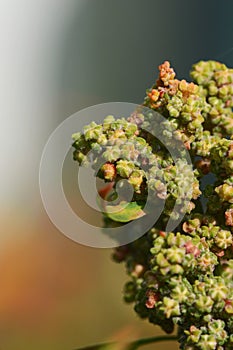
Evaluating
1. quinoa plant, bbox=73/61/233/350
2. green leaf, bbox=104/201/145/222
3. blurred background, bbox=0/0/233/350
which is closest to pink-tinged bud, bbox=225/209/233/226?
quinoa plant, bbox=73/61/233/350

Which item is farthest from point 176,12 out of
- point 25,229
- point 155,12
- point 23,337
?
point 23,337

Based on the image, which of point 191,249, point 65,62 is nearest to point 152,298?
point 191,249

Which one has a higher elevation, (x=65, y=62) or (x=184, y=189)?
(x=65, y=62)

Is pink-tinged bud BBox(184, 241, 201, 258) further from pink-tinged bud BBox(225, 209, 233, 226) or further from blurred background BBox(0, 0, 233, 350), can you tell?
blurred background BBox(0, 0, 233, 350)

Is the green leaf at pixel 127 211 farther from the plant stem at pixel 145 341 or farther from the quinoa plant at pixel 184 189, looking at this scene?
the plant stem at pixel 145 341

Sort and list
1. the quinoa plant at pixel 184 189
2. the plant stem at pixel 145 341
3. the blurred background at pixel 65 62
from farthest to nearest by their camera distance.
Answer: the blurred background at pixel 65 62, the plant stem at pixel 145 341, the quinoa plant at pixel 184 189

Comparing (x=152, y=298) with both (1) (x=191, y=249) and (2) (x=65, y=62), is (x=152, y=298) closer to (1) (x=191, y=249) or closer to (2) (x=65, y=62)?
(1) (x=191, y=249)

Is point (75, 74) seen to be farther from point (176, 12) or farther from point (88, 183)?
point (88, 183)

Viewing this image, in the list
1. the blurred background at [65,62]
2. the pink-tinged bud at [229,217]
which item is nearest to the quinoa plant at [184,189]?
the pink-tinged bud at [229,217]
